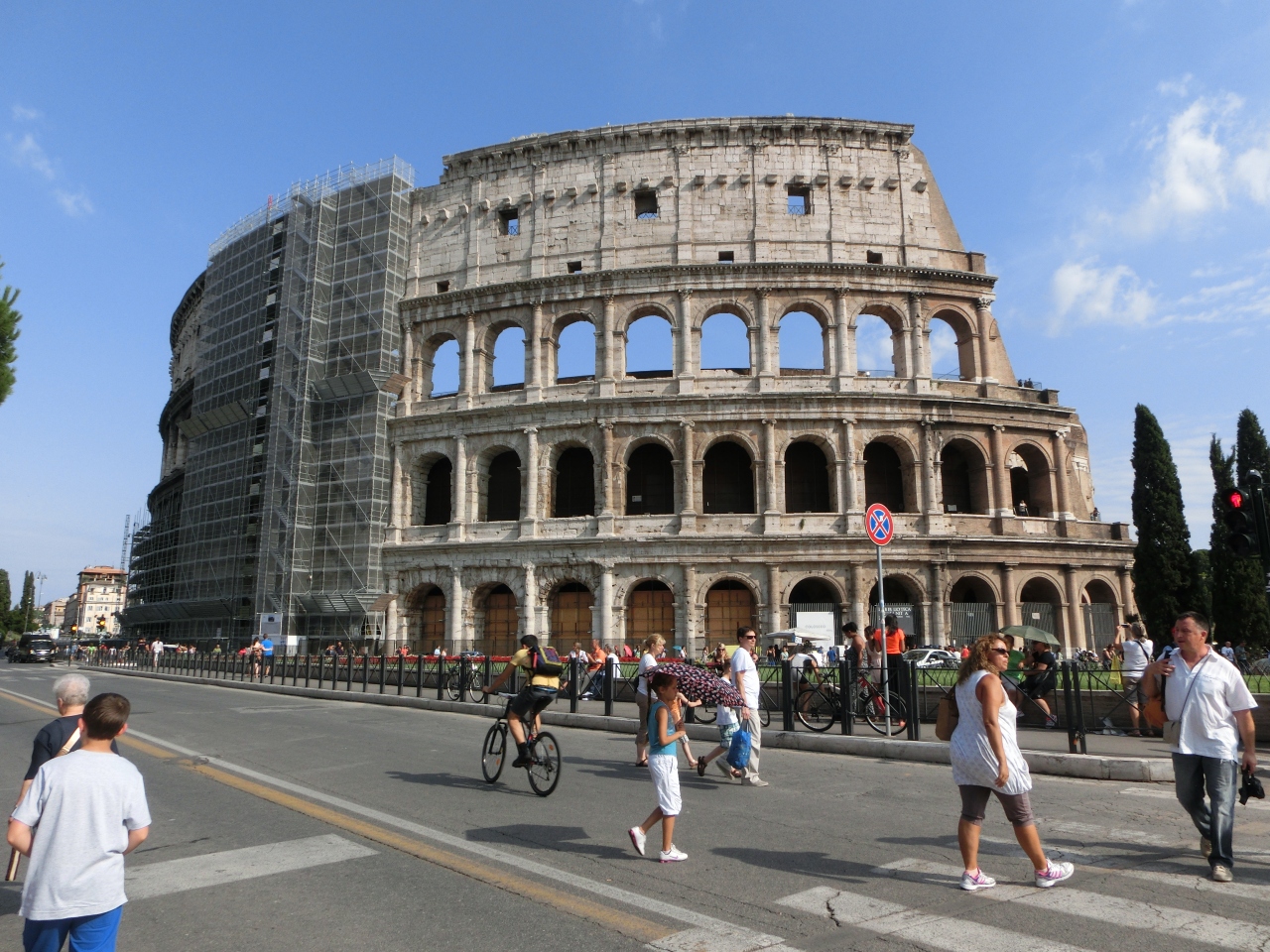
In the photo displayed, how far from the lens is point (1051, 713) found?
13.0m

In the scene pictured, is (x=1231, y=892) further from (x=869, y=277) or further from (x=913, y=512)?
(x=869, y=277)

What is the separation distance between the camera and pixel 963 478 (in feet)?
103

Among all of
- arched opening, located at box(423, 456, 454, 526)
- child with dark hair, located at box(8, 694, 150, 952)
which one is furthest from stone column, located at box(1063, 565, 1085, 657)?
child with dark hair, located at box(8, 694, 150, 952)

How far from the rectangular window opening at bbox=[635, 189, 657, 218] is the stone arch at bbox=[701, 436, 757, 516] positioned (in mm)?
9609

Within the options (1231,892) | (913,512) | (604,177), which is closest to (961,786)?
(1231,892)

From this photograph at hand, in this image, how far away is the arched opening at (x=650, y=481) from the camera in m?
30.9

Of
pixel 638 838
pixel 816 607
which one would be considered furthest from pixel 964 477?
pixel 638 838

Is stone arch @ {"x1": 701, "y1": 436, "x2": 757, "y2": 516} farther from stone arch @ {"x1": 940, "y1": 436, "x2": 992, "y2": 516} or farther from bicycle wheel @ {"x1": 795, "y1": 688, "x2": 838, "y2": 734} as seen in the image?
bicycle wheel @ {"x1": 795, "y1": 688, "x2": 838, "y2": 734}

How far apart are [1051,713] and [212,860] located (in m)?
12.0

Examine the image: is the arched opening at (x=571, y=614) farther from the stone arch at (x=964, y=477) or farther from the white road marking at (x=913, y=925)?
the white road marking at (x=913, y=925)

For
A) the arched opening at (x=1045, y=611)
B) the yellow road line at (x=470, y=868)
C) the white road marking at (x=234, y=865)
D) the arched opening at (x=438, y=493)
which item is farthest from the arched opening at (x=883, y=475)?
the white road marking at (x=234, y=865)

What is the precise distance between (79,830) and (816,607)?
1056 inches

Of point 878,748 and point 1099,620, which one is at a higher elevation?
point 1099,620

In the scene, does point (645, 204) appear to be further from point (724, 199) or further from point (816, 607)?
point (816, 607)
